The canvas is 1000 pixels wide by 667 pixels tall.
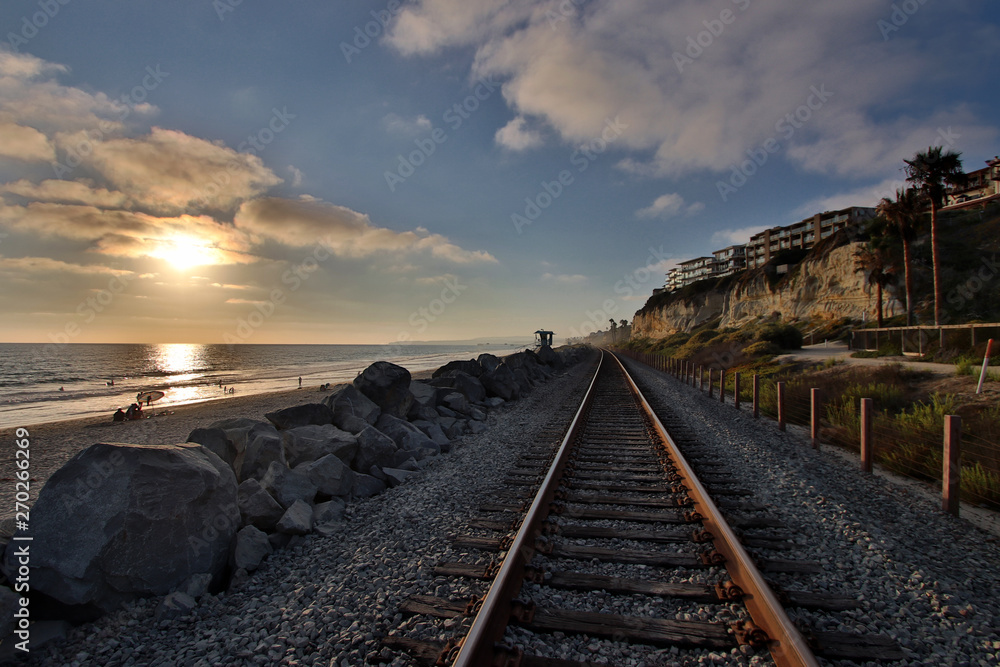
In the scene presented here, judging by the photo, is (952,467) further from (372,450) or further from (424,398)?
(424,398)

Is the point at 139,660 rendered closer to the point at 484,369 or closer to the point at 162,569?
the point at 162,569

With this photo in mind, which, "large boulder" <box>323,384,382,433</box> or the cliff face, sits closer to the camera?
"large boulder" <box>323,384,382,433</box>

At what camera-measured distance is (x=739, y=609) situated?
2920 millimetres

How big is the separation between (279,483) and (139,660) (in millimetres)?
2320

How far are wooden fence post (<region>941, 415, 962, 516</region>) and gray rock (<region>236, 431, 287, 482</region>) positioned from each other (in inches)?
310

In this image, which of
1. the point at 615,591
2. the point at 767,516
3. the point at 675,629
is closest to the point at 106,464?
the point at 615,591

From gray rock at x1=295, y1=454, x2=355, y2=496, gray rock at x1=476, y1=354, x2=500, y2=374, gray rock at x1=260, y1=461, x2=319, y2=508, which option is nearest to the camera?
gray rock at x1=260, y1=461, x2=319, y2=508

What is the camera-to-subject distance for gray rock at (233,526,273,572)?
3.80 meters

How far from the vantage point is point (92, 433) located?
47.0 ft

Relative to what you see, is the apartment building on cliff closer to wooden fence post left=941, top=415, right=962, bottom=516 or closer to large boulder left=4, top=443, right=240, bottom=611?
wooden fence post left=941, top=415, right=962, bottom=516

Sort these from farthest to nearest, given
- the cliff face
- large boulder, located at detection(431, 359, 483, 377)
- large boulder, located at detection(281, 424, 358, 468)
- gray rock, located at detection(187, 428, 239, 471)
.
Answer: the cliff face, large boulder, located at detection(431, 359, 483, 377), large boulder, located at detection(281, 424, 358, 468), gray rock, located at detection(187, 428, 239, 471)

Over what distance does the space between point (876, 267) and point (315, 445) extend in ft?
141

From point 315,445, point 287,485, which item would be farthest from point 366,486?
point 315,445

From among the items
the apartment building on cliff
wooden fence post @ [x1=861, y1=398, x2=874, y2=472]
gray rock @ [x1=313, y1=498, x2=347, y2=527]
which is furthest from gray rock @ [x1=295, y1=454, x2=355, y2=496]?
the apartment building on cliff
